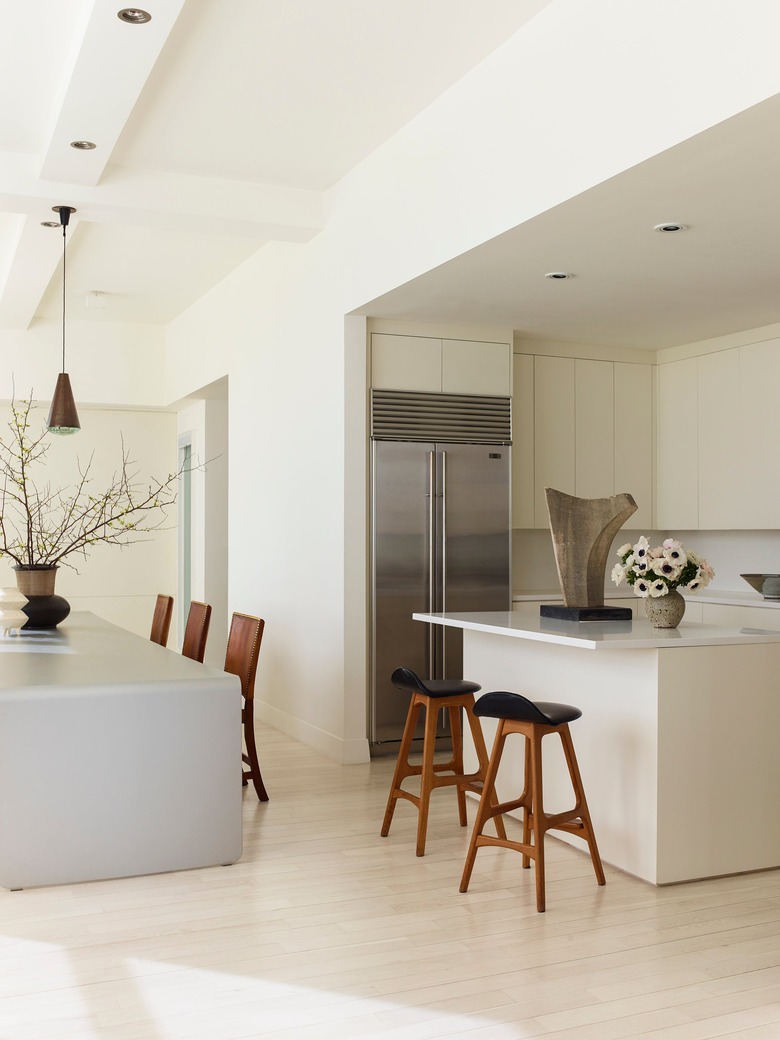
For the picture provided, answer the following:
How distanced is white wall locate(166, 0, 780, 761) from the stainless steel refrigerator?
0.50 ft

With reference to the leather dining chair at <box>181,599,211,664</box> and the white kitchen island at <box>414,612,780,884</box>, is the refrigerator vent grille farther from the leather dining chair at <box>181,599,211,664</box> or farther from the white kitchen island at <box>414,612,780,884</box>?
the white kitchen island at <box>414,612,780,884</box>

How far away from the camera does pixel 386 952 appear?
9.95 feet

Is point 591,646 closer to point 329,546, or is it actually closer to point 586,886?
point 586,886

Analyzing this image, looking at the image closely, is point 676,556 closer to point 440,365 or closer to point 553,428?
point 440,365

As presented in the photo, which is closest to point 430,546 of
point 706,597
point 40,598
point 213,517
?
point 706,597

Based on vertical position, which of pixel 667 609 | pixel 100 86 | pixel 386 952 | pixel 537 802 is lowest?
pixel 386 952

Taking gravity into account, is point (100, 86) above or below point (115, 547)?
above

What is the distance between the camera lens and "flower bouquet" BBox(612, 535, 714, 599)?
3883mm

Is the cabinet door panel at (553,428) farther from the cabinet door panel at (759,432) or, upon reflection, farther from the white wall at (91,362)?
the white wall at (91,362)

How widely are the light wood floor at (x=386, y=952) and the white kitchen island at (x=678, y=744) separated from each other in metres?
0.11

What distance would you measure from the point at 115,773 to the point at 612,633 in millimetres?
1850

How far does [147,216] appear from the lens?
5.30m

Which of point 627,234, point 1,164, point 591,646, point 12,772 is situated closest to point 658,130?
point 627,234

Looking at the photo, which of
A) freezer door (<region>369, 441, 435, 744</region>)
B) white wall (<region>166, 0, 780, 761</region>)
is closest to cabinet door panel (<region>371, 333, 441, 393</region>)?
white wall (<region>166, 0, 780, 761</region>)
